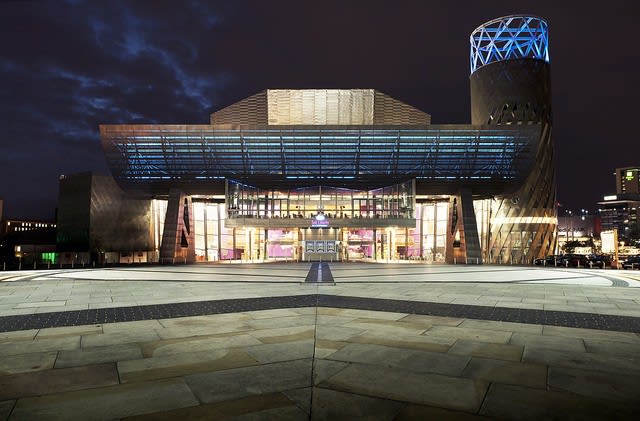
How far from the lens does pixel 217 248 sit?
8231 cm

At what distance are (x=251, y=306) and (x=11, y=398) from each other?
28.7ft

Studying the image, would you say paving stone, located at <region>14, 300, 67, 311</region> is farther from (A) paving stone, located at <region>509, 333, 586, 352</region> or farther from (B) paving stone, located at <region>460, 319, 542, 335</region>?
(A) paving stone, located at <region>509, 333, 586, 352</region>

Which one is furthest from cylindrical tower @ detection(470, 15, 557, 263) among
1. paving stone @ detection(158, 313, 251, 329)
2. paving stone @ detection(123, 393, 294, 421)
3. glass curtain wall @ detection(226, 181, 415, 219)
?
paving stone @ detection(123, 393, 294, 421)

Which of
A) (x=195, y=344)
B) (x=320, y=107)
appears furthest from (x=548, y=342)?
(x=320, y=107)

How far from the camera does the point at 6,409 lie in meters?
5.45

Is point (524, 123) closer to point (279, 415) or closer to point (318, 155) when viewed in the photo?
point (318, 155)

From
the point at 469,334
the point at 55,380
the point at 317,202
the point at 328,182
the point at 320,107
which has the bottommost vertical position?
the point at 469,334

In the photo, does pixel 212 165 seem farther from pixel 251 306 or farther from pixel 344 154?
pixel 251 306

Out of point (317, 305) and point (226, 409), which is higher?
point (226, 409)

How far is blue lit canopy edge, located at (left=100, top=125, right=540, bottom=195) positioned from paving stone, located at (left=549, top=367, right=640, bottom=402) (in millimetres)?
52774

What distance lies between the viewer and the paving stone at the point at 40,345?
28.1ft

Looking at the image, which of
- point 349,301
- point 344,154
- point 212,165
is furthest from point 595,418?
point 212,165

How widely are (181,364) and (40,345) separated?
147 inches

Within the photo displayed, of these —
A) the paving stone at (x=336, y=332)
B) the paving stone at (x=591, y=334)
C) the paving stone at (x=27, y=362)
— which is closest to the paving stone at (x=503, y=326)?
the paving stone at (x=591, y=334)
